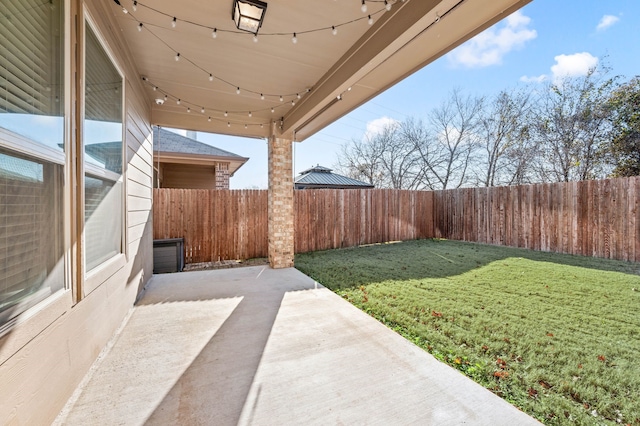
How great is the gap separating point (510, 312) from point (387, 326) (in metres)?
1.58

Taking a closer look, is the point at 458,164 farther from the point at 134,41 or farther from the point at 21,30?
the point at 21,30

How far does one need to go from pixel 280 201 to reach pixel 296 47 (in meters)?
2.98

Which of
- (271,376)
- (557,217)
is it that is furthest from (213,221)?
(557,217)

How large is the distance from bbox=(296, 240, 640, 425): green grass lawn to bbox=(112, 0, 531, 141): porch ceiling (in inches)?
109

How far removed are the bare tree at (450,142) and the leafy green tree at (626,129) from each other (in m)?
5.79

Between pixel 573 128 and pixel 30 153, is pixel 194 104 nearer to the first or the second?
pixel 30 153

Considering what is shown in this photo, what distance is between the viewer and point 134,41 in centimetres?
283

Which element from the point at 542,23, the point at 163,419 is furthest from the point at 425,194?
the point at 163,419

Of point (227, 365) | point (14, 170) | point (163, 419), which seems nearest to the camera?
point (14, 170)

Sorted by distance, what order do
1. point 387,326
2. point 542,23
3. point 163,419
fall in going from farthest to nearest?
point 542,23 < point 387,326 < point 163,419

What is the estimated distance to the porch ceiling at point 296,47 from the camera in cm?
227

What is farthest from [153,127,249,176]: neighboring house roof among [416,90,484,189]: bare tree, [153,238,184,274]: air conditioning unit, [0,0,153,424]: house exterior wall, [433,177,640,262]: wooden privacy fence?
[416,90,484,189]: bare tree

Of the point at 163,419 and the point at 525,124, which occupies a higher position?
the point at 525,124

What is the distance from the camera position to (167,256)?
5.23 meters
